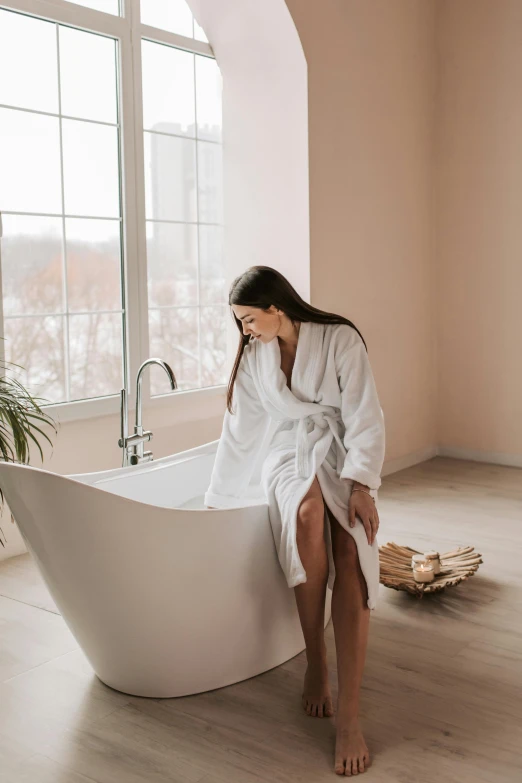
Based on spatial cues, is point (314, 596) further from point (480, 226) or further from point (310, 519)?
point (480, 226)

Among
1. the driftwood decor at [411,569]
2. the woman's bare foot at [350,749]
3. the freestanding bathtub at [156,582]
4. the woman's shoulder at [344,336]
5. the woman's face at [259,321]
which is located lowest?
the woman's bare foot at [350,749]

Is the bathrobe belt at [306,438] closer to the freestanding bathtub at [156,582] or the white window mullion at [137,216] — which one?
the freestanding bathtub at [156,582]

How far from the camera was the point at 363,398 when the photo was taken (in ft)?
6.93

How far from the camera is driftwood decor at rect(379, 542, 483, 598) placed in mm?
2691

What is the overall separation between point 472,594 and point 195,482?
1.01 meters

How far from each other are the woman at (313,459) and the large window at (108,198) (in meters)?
1.29

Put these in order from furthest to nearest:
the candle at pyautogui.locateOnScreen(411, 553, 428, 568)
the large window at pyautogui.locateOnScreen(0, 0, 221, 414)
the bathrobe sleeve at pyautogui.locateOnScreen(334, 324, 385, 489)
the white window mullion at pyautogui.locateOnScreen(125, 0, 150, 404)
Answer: the white window mullion at pyautogui.locateOnScreen(125, 0, 150, 404) → the large window at pyautogui.locateOnScreen(0, 0, 221, 414) → the candle at pyautogui.locateOnScreen(411, 553, 428, 568) → the bathrobe sleeve at pyautogui.locateOnScreen(334, 324, 385, 489)

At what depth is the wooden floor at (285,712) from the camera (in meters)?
1.79

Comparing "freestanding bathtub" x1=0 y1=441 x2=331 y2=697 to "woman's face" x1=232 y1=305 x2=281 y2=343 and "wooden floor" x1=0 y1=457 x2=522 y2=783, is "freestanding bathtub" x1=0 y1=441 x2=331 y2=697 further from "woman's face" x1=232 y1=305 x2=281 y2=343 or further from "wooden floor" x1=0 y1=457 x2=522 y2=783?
"woman's face" x1=232 y1=305 x2=281 y2=343

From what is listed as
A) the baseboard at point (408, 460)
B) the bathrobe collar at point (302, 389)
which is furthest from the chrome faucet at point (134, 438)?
the baseboard at point (408, 460)

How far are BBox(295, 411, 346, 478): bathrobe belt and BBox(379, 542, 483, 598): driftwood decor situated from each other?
Result: 0.74 m

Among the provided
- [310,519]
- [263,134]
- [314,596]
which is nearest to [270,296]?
[310,519]

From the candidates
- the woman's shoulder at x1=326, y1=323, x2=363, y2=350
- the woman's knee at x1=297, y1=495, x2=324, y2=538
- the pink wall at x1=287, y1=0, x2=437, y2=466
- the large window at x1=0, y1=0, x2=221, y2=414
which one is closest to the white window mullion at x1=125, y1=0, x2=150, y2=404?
the large window at x1=0, y1=0, x2=221, y2=414

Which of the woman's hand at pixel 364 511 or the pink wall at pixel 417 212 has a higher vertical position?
the pink wall at pixel 417 212
